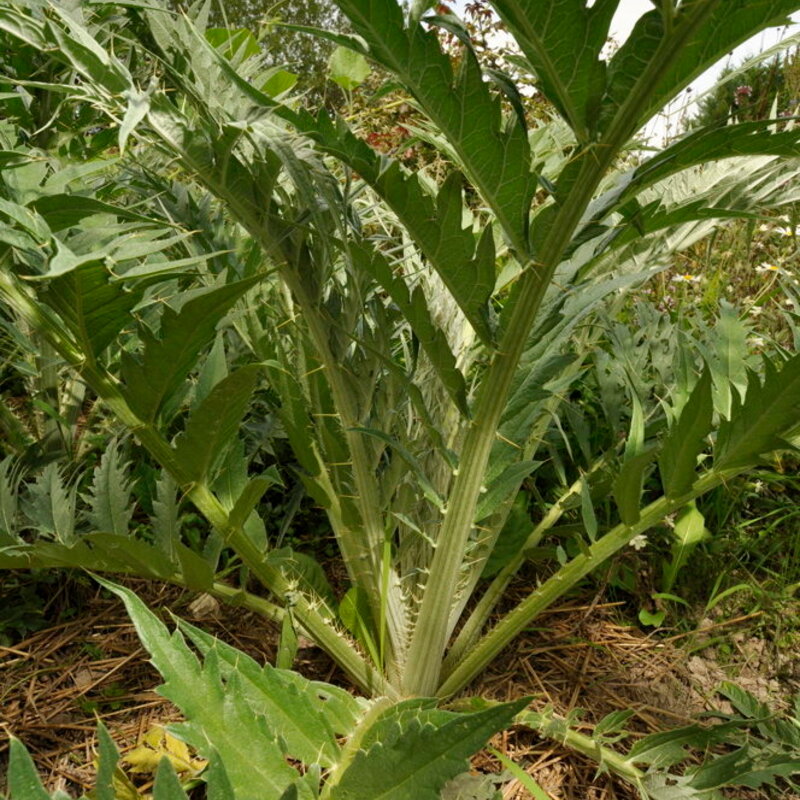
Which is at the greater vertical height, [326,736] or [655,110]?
[655,110]

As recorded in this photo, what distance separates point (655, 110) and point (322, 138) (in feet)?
1.01

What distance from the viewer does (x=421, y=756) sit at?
610 mm

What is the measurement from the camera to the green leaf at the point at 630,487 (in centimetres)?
92

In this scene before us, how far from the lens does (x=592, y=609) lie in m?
1.33

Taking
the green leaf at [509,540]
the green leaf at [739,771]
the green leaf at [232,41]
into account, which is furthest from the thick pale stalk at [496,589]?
the green leaf at [232,41]

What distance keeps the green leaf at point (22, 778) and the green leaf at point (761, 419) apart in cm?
81

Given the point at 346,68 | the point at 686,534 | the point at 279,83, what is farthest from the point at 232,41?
the point at 686,534

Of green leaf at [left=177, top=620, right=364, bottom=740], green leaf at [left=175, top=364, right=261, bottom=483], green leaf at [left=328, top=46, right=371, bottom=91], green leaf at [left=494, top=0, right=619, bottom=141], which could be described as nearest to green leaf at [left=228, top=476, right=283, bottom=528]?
green leaf at [left=175, top=364, right=261, bottom=483]

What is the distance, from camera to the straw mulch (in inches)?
41.6

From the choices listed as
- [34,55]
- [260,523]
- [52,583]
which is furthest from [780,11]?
[52,583]

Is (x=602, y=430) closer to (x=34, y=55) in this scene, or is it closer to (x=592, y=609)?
(x=592, y=609)

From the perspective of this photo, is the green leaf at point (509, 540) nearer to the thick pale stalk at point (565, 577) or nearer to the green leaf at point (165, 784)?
the thick pale stalk at point (565, 577)

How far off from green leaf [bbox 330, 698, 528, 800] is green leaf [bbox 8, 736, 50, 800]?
0.25 meters

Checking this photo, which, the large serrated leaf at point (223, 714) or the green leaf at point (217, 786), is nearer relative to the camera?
the green leaf at point (217, 786)
